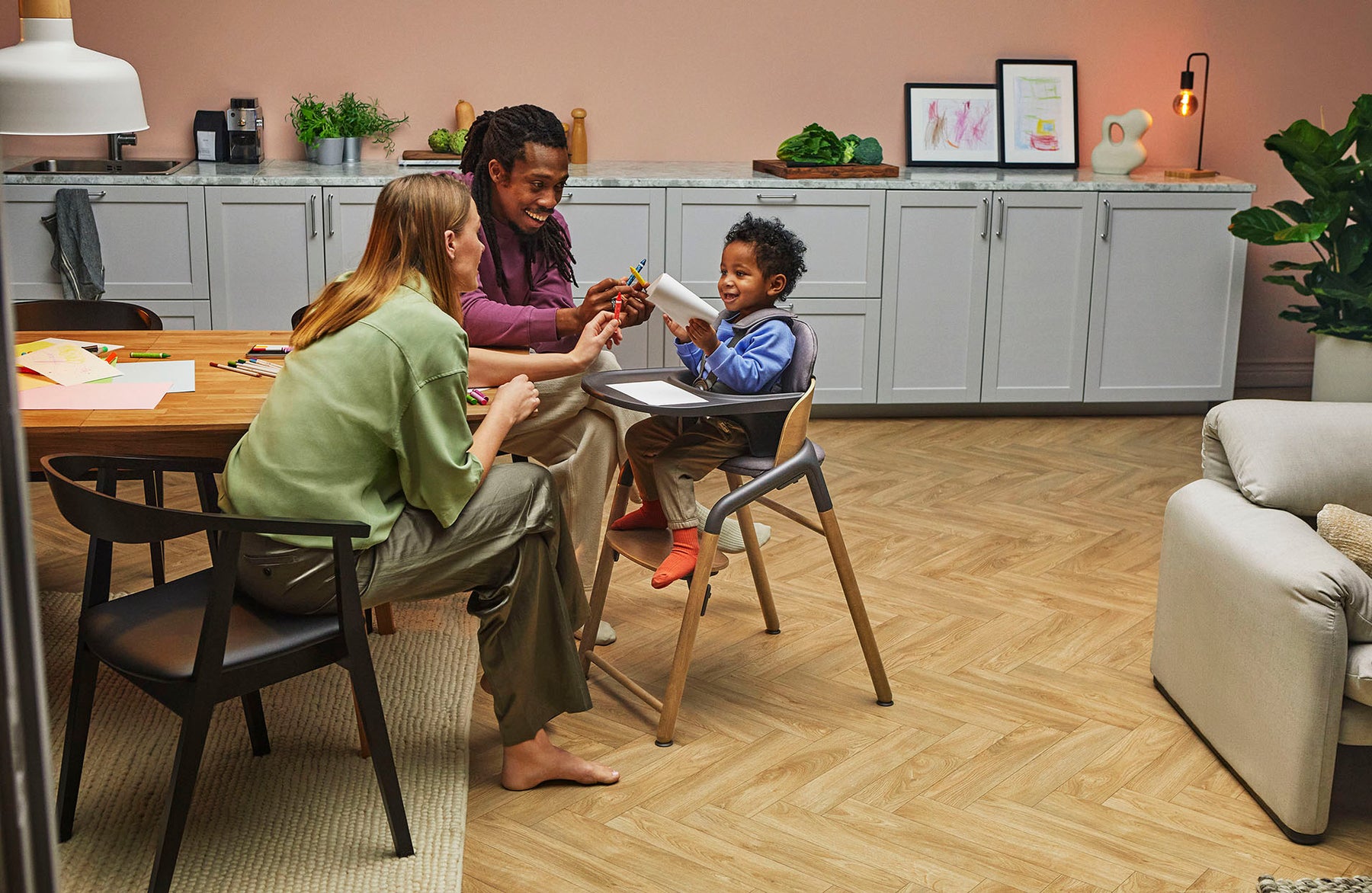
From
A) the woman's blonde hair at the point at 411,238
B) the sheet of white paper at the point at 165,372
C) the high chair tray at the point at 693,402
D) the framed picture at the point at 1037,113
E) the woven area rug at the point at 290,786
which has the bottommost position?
the woven area rug at the point at 290,786

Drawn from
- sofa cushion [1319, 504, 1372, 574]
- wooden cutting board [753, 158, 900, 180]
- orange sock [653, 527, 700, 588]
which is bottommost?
orange sock [653, 527, 700, 588]

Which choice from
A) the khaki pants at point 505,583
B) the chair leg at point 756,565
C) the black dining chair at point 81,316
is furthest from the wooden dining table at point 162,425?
the black dining chair at point 81,316

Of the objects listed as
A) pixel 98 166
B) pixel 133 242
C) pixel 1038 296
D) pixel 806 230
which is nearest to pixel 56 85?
pixel 133 242

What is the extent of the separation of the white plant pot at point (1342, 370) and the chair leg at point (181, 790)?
14.7 ft

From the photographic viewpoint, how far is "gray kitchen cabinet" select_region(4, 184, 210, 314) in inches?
187

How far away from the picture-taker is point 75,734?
2.25 meters

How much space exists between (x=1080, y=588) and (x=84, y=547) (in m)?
2.91

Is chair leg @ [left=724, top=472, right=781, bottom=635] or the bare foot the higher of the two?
chair leg @ [left=724, top=472, right=781, bottom=635]

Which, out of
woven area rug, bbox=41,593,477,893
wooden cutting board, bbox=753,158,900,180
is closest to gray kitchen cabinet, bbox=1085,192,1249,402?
wooden cutting board, bbox=753,158,900,180

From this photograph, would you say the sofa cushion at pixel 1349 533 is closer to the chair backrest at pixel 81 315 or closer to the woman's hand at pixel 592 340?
the woman's hand at pixel 592 340

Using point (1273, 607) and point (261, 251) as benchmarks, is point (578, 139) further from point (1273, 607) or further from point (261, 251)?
point (1273, 607)

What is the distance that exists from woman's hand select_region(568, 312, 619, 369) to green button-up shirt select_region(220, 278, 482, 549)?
0.68 m

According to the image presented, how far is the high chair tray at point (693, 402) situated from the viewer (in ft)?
8.46

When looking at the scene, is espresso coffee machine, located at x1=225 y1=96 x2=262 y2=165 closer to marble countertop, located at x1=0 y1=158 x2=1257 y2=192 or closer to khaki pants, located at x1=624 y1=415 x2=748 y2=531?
marble countertop, located at x1=0 y1=158 x2=1257 y2=192
